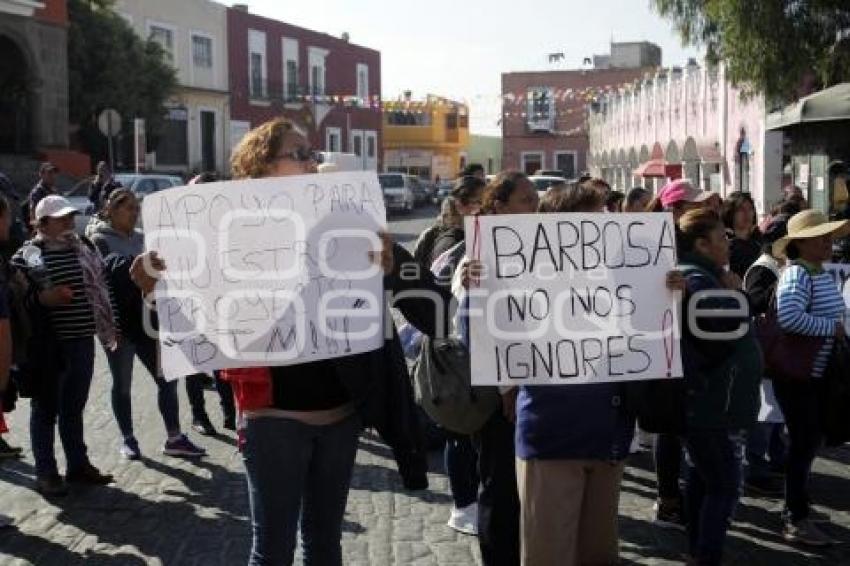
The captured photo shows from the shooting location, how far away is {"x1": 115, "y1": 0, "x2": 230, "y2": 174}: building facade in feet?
132

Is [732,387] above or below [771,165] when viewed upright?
below

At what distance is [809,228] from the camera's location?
17.2ft

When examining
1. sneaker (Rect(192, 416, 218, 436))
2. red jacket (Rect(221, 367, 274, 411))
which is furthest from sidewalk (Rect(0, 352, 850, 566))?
red jacket (Rect(221, 367, 274, 411))

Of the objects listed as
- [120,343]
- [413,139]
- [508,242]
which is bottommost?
[120,343]

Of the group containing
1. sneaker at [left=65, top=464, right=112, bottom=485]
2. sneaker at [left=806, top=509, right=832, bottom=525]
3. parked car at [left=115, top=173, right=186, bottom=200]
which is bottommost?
sneaker at [left=806, top=509, right=832, bottom=525]

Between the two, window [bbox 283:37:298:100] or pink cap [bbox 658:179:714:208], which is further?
window [bbox 283:37:298:100]

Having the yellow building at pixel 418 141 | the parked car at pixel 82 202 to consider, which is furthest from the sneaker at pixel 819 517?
the yellow building at pixel 418 141

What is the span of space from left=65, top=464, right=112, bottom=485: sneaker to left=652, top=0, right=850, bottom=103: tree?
29.8 feet

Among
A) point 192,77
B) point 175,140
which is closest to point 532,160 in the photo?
point 192,77

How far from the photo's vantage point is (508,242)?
12.8 ft

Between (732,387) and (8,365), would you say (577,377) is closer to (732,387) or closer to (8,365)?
(732,387)

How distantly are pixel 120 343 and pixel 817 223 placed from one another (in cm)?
420

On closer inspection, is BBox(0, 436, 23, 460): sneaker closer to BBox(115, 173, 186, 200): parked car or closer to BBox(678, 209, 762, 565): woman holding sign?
BBox(678, 209, 762, 565): woman holding sign

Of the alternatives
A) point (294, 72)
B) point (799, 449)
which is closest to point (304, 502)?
point (799, 449)
